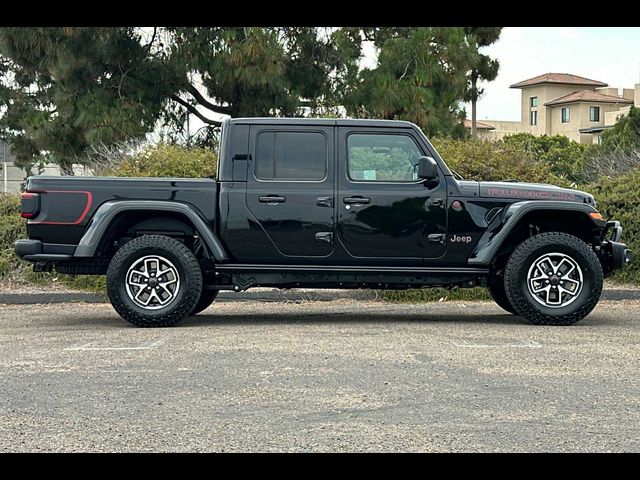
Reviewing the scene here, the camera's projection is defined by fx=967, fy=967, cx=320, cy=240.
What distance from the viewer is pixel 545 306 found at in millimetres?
9250

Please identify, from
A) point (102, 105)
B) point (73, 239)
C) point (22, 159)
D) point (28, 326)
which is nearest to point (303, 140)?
point (73, 239)

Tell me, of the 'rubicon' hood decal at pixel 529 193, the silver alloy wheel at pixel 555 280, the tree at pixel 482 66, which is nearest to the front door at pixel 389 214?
the 'rubicon' hood decal at pixel 529 193

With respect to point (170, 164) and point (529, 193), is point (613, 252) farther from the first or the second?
point (170, 164)

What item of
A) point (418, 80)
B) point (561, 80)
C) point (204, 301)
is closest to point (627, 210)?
point (204, 301)

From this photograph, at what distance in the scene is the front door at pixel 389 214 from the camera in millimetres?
9336

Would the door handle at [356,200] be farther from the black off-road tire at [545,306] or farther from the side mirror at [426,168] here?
the black off-road tire at [545,306]

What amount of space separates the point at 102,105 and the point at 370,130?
432 inches

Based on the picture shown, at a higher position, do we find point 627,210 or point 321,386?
point 627,210

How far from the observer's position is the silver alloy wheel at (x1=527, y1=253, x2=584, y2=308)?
30.4 ft

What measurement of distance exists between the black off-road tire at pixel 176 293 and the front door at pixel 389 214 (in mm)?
1492

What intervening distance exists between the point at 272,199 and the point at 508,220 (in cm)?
227

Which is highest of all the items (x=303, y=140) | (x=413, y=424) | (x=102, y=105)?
(x=102, y=105)
